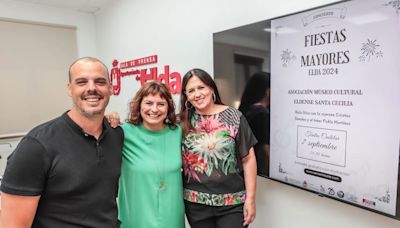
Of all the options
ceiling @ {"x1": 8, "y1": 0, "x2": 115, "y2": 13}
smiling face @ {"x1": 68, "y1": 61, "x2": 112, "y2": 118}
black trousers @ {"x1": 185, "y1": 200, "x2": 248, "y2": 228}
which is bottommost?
black trousers @ {"x1": 185, "y1": 200, "x2": 248, "y2": 228}

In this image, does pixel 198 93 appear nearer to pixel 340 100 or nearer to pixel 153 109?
pixel 153 109

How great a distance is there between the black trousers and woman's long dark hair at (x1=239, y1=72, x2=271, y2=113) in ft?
2.02

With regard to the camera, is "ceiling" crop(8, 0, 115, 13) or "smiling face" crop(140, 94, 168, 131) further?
"ceiling" crop(8, 0, 115, 13)

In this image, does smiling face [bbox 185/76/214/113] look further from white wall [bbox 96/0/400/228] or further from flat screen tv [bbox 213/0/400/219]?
white wall [bbox 96/0/400/228]

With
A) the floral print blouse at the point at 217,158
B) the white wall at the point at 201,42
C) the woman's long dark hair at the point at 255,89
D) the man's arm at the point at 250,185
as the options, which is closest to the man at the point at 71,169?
the floral print blouse at the point at 217,158

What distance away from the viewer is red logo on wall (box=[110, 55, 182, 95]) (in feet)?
8.76

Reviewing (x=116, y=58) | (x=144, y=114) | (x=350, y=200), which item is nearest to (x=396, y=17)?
(x=350, y=200)

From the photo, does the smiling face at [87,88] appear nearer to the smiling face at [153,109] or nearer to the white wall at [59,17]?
the smiling face at [153,109]

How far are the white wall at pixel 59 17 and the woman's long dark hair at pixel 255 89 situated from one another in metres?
3.26

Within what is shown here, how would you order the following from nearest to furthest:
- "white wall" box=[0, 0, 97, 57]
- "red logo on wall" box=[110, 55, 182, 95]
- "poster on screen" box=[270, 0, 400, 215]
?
1. "poster on screen" box=[270, 0, 400, 215]
2. "red logo on wall" box=[110, 55, 182, 95]
3. "white wall" box=[0, 0, 97, 57]

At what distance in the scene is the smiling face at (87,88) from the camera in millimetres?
1146

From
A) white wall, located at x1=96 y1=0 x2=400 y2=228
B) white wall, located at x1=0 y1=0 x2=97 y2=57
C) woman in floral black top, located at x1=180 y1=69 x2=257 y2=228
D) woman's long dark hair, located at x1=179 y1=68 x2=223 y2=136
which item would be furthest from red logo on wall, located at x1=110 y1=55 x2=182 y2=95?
woman in floral black top, located at x1=180 y1=69 x2=257 y2=228

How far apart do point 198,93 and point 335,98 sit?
702 mm

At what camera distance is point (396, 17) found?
1054mm
